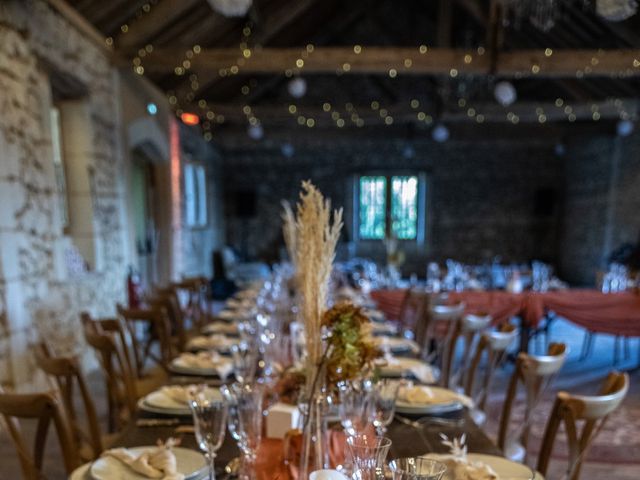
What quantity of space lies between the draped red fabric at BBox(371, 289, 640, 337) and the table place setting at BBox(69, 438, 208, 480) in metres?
3.25

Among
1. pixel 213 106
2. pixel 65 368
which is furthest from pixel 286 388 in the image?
pixel 213 106

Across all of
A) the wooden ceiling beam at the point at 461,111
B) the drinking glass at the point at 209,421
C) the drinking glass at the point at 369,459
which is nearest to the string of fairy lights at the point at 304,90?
the wooden ceiling beam at the point at 461,111

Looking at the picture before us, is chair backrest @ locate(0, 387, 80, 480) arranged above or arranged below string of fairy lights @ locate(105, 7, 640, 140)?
below

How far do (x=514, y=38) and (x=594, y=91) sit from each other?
183 centimetres

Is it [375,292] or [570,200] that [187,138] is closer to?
[375,292]

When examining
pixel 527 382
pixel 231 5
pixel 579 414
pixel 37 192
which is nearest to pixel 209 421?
pixel 579 414

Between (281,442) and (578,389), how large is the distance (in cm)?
353

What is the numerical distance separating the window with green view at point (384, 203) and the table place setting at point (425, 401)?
9394mm

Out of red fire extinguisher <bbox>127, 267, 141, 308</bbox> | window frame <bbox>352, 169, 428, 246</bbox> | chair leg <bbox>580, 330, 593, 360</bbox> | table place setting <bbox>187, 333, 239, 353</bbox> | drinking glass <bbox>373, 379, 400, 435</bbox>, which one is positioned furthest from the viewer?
window frame <bbox>352, 169, 428, 246</bbox>

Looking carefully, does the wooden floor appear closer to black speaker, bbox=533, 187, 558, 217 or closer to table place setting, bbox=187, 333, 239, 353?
table place setting, bbox=187, 333, 239, 353

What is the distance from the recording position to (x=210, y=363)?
1897 millimetres

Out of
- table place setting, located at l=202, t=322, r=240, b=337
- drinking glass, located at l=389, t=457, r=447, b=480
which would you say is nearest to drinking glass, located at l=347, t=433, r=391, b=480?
drinking glass, located at l=389, t=457, r=447, b=480

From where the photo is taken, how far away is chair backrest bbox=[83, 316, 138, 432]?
1847 millimetres

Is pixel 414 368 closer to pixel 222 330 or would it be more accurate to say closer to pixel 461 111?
pixel 222 330
